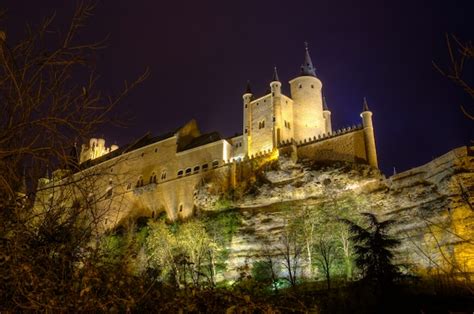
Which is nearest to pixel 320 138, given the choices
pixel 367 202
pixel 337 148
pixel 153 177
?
pixel 337 148

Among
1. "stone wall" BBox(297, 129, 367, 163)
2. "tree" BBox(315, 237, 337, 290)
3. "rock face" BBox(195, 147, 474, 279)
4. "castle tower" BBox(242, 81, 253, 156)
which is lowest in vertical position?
"tree" BBox(315, 237, 337, 290)

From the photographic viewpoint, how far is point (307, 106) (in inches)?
1911

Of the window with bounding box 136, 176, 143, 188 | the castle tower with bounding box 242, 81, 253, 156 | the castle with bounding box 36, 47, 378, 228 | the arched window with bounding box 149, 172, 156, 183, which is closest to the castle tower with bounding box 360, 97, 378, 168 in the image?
the castle with bounding box 36, 47, 378, 228

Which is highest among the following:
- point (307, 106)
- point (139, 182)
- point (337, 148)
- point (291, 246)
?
Result: point (307, 106)

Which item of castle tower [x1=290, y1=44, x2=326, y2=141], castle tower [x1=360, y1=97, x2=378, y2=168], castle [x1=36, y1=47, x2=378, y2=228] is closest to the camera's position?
castle tower [x1=360, y1=97, x2=378, y2=168]

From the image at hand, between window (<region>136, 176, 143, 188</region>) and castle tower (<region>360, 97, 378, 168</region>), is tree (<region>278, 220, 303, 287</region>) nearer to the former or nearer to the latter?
castle tower (<region>360, 97, 378, 168</region>)

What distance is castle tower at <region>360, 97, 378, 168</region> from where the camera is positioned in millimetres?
38338

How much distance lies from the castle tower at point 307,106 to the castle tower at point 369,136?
26.1 feet

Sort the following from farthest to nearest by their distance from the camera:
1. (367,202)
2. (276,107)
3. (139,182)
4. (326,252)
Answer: (139,182) → (276,107) → (367,202) → (326,252)

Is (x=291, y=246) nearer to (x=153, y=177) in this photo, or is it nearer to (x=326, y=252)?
(x=326, y=252)

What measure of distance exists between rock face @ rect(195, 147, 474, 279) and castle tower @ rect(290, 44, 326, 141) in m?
7.61

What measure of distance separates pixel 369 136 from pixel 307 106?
1077 centimetres

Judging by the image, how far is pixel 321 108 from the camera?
49438 millimetres

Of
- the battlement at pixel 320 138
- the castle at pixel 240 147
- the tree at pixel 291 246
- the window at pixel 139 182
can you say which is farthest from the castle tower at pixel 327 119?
the window at pixel 139 182
